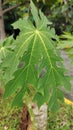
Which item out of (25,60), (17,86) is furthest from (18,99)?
(25,60)

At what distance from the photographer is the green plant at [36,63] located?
1928mm

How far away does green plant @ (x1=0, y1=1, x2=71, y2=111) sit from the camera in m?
1.93

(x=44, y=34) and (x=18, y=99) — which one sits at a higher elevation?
(x=44, y=34)

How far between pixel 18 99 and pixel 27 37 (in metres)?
0.38

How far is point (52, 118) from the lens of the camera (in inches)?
155

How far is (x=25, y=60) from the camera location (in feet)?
6.37

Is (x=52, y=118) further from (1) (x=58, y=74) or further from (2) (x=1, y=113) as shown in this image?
(1) (x=58, y=74)

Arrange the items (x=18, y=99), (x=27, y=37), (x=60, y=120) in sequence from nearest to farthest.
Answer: (x=27, y=37), (x=18, y=99), (x=60, y=120)

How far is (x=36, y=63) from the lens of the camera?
195 centimetres

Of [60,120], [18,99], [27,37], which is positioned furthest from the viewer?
[60,120]

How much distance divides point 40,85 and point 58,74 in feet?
0.38

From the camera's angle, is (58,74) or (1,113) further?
(1,113)

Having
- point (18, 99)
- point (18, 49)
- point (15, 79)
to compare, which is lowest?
point (18, 99)

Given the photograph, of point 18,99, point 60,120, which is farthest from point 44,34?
point 60,120
